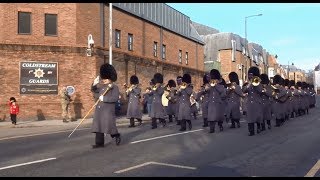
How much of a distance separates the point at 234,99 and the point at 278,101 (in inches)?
103

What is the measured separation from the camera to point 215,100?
14844 mm

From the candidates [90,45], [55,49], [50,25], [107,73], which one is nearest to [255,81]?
[107,73]

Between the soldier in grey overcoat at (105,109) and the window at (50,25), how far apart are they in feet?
46.2

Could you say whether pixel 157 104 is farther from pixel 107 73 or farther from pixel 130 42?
pixel 130 42

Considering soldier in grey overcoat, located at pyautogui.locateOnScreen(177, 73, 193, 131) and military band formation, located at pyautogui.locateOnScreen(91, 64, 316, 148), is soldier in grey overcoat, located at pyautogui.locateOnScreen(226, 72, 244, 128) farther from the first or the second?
soldier in grey overcoat, located at pyautogui.locateOnScreen(177, 73, 193, 131)

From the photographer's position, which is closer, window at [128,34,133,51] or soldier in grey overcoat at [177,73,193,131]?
soldier in grey overcoat at [177,73,193,131]

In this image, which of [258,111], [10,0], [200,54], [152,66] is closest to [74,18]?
[10,0]

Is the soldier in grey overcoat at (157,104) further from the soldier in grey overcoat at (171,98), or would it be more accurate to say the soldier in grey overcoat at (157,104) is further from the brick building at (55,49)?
the brick building at (55,49)

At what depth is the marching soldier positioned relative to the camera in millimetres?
18027

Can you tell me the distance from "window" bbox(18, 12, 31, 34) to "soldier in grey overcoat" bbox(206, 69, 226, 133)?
42.8 feet

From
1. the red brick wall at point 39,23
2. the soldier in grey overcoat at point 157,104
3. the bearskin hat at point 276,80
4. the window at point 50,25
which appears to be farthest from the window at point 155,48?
the soldier in grey overcoat at point 157,104

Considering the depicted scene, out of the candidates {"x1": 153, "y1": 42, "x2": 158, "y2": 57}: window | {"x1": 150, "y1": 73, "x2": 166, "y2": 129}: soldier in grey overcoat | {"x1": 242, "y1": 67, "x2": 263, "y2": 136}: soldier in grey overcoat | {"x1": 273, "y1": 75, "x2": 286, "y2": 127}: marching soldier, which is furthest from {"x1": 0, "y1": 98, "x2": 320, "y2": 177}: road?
{"x1": 153, "y1": 42, "x2": 158, "y2": 57}: window

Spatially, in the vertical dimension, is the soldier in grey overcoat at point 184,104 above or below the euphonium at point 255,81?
below

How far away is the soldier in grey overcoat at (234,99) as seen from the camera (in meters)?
16.5
